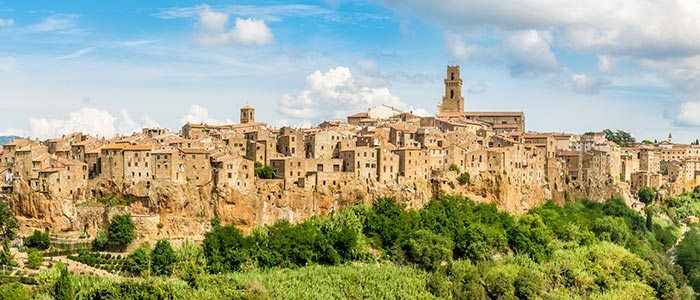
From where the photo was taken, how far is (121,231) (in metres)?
48.4

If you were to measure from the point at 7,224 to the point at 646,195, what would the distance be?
64.8 metres

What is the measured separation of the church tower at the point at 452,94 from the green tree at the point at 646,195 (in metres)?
21.5

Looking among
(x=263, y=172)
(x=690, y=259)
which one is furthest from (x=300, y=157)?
(x=690, y=259)

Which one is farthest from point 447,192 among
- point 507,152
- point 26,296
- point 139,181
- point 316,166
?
point 26,296

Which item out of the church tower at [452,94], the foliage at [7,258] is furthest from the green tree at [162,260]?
the church tower at [452,94]

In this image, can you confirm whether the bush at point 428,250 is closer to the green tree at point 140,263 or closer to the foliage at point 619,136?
the green tree at point 140,263

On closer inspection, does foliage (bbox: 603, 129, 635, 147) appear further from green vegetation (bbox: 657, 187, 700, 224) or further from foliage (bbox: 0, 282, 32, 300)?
foliage (bbox: 0, 282, 32, 300)

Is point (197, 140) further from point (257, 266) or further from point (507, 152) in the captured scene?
point (507, 152)

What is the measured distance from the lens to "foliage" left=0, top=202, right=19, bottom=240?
48.6 meters

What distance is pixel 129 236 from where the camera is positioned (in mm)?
48438

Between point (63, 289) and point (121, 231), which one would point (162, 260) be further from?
point (63, 289)

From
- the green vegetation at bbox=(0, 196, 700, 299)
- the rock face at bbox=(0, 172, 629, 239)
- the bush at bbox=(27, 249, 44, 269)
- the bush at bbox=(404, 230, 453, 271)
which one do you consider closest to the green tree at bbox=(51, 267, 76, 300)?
the green vegetation at bbox=(0, 196, 700, 299)

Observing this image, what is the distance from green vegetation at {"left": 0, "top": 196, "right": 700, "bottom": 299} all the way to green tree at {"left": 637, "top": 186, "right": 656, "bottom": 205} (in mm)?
19109

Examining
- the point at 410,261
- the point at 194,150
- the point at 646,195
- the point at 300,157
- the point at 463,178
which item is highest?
the point at 194,150
